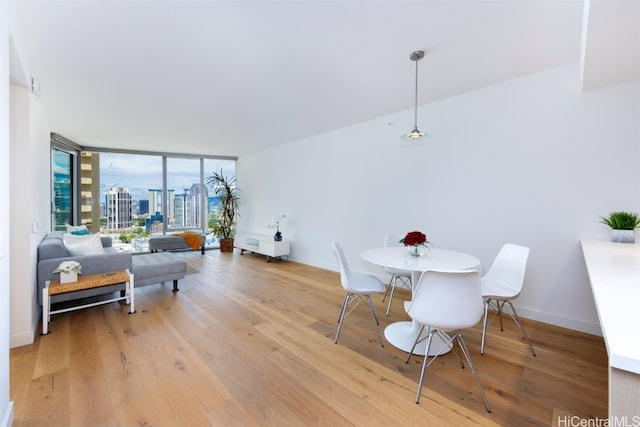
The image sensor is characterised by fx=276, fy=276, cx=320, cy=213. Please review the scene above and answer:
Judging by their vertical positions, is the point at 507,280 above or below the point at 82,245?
below

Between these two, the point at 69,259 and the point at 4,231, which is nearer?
the point at 4,231

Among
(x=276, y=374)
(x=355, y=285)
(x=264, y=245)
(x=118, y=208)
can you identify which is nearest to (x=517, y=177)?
(x=355, y=285)

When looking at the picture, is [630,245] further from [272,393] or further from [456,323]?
[272,393]

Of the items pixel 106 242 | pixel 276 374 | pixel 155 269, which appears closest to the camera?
pixel 276 374

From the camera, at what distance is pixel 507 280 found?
2.49 meters

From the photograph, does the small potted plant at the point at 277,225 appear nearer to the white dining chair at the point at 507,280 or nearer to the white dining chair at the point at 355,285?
the white dining chair at the point at 355,285

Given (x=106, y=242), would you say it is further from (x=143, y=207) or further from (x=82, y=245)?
(x=143, y=207)

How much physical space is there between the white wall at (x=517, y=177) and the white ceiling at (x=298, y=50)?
0.22 m

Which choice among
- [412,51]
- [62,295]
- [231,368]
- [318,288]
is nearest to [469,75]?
[412,51]

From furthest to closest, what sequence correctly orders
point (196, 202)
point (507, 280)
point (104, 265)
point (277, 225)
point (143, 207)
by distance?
point (196, 202) → point (143, 207) → point (277, 225) → point (104, 265) → point (507, 280)

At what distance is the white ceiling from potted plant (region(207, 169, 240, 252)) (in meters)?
3.47

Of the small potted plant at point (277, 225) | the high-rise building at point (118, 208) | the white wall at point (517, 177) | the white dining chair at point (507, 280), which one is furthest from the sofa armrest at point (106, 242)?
the white dining chair at point (507, 280)

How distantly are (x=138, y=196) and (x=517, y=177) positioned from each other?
7.49 meters

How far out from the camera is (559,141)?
271 cm
